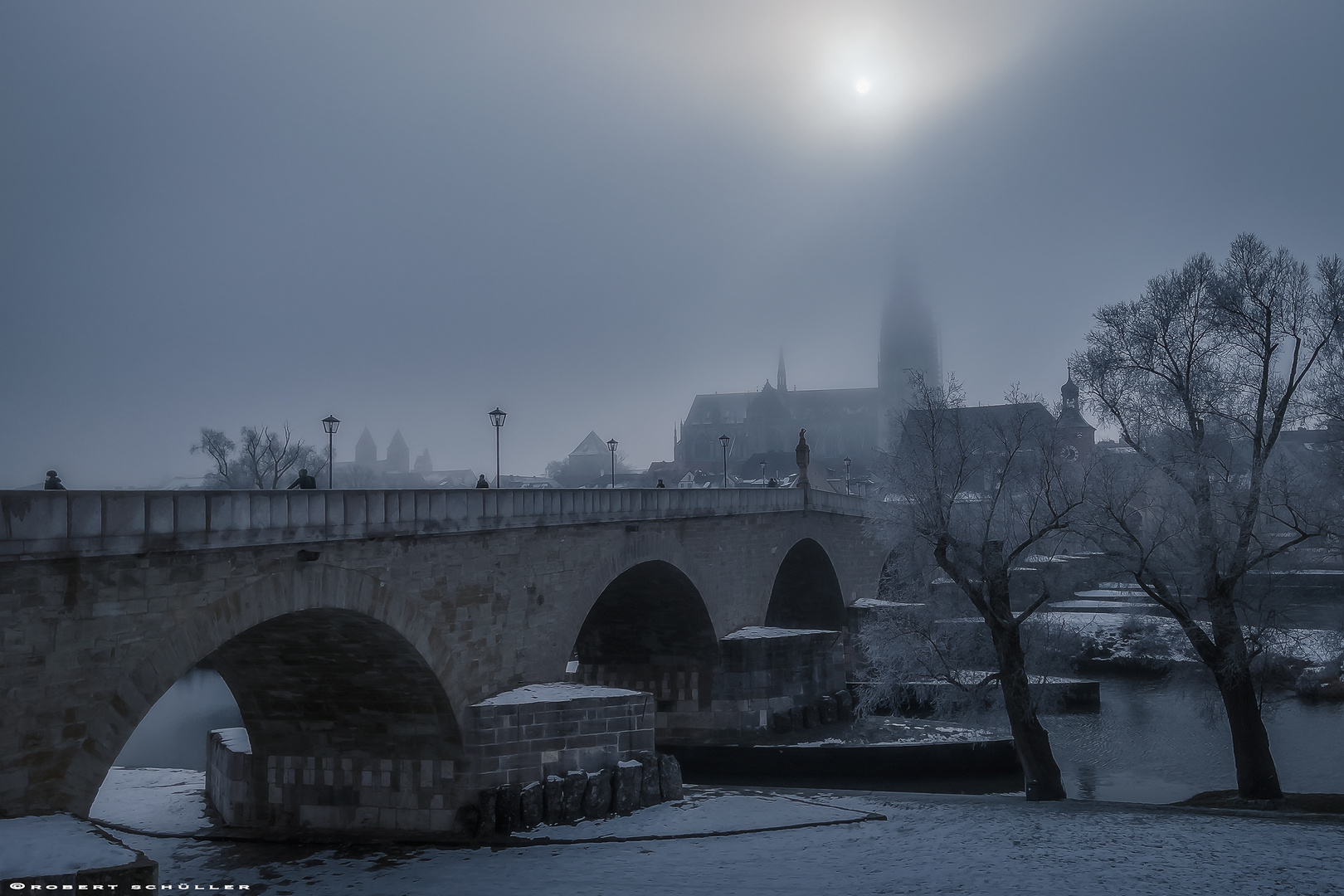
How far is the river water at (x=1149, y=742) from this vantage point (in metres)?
23.9

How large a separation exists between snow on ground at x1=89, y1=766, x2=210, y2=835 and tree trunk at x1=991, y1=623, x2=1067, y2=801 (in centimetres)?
1466

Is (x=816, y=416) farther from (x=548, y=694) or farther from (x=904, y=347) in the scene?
(x=548, y=694)

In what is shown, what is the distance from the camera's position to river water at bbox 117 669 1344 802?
942 inches

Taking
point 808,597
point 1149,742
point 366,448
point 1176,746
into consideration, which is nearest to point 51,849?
point 1176,746

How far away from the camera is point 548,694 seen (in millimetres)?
17141

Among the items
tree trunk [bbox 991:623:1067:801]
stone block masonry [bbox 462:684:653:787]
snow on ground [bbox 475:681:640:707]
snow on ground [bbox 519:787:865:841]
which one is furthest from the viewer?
tree trunk [bbox 991:623:1067:801]

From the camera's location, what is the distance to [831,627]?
41.6m

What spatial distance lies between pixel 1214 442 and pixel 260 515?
52.5 feet

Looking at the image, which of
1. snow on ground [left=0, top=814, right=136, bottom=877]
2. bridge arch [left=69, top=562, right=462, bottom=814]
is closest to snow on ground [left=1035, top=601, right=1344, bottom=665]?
bridge arch [left=69, top=562, right=462, bottom=814]

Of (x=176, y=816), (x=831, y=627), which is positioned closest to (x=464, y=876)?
(x=176, y=816)

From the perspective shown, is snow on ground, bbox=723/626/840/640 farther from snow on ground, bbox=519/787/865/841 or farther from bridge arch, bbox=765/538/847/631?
snow on ground, bbox=519/787/865/841

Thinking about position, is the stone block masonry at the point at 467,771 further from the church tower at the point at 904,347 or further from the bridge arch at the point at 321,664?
the church tower at the point at 904,347

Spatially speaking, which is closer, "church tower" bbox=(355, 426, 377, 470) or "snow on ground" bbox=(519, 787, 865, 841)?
"snow on ground" bbox=(519, 787, 865, 841)

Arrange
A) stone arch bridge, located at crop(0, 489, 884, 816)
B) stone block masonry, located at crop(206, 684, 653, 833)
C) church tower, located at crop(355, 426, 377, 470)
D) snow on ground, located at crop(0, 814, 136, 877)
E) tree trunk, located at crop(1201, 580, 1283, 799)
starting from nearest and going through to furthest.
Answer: snow on ground, located at crop(0, 814, 136, 877)
stone arch bridge, located at crop(0, 489, 884, 816)
stone block masonry, located at crop(206, 684, 653, 833)
tree trunk, located at crop(1201, 580, 1283, 799)
church tower, located at crop(355, 426, 377, 470)
